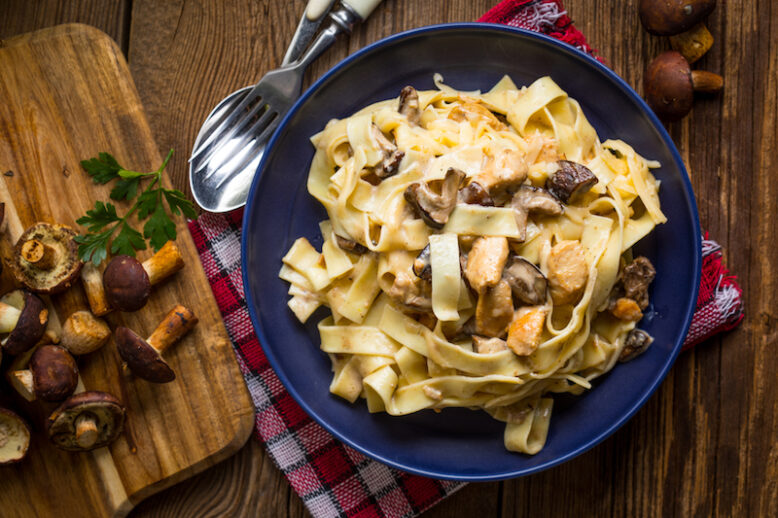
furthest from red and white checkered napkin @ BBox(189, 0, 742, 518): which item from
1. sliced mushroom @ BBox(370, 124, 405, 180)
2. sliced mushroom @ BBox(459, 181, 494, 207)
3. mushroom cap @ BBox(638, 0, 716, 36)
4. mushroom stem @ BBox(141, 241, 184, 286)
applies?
mushroom cap @ BBox(638, 0, 716, 36)

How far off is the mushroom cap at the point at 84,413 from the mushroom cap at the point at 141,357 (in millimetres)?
229

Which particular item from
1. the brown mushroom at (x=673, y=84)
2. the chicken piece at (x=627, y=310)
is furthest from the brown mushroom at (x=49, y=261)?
the brown mushroom at (x=673, y=84)

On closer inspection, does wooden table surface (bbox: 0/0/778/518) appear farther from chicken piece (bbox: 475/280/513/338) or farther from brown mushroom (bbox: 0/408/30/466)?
chicken piece (bbox: 475/280/513/338)

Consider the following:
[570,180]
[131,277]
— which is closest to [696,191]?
[570,180]

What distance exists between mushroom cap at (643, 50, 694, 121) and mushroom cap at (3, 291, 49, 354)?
3.33 metres

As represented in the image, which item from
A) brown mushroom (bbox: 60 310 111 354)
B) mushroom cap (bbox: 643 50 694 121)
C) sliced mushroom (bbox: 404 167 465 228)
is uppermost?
mushroom cap (bbox: 643 50 694 121)

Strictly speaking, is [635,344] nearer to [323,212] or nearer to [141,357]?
[323,212]

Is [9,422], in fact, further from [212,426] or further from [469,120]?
[469,120]

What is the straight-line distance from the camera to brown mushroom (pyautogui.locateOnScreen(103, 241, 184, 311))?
9.53 ft

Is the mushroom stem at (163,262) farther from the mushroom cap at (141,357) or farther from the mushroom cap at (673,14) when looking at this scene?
the mushroom cap at (673,14)

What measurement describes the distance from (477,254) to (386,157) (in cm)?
66

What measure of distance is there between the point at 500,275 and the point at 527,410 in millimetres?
799

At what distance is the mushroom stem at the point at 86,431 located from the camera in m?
2.96

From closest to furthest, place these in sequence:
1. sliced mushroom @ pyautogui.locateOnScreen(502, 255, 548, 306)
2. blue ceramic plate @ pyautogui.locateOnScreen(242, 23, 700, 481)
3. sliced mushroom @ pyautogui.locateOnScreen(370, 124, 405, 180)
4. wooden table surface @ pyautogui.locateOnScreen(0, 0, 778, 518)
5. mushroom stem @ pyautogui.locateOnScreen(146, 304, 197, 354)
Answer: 1. sliced mushroom @ pyautogui.locateOnScreen(502, 255, 548, 306)
2. sliced mushroom @ pyautogui.locateOnScreen(370, 124, 405, 180)
3. blue ceramic plate @ pyautogui.locateOnScreen(242, 23, 700, 481)
4. mushroom stem @ pyautogui.locateOnScreen(146, 304, 197, 354)
5. wooden table surface @ pyautogui.locateOnScreen(0, 0, 778, 518)
